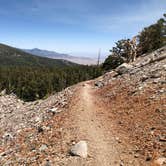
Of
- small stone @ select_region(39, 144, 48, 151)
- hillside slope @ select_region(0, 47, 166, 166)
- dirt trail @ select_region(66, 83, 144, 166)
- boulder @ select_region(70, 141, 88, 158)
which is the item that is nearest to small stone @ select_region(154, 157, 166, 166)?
hillside slope @ select_region(0, 47, 166, 166)

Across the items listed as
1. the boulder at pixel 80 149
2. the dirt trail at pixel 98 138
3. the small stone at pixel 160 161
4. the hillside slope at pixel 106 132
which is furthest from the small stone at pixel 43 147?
the small stone at pixel 160 161

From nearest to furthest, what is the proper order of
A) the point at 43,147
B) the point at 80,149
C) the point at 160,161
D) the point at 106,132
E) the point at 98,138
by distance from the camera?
the point at 160,161, the point at 80,149, the point at 98,138, the point at 106,132, the point at 43,147

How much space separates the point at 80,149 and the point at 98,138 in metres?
1.91

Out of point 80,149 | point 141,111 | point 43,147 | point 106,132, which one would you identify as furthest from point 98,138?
point 141,111

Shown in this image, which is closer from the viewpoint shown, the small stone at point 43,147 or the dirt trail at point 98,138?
the dirt trail at point 98,138

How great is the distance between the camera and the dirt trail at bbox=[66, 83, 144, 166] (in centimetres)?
1434

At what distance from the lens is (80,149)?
15734mm

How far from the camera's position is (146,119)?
17.9 metres

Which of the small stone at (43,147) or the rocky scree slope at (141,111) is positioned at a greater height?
the rocky scree slope at (141,111)

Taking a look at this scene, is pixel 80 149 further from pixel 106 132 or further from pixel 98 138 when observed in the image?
pixel 106 132

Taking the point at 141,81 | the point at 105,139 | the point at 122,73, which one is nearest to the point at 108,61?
the point at 122,73

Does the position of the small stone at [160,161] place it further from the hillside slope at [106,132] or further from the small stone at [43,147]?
the small stone at [43,147]

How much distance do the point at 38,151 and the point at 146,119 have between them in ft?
27.7

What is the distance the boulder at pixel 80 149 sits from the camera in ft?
50.3
